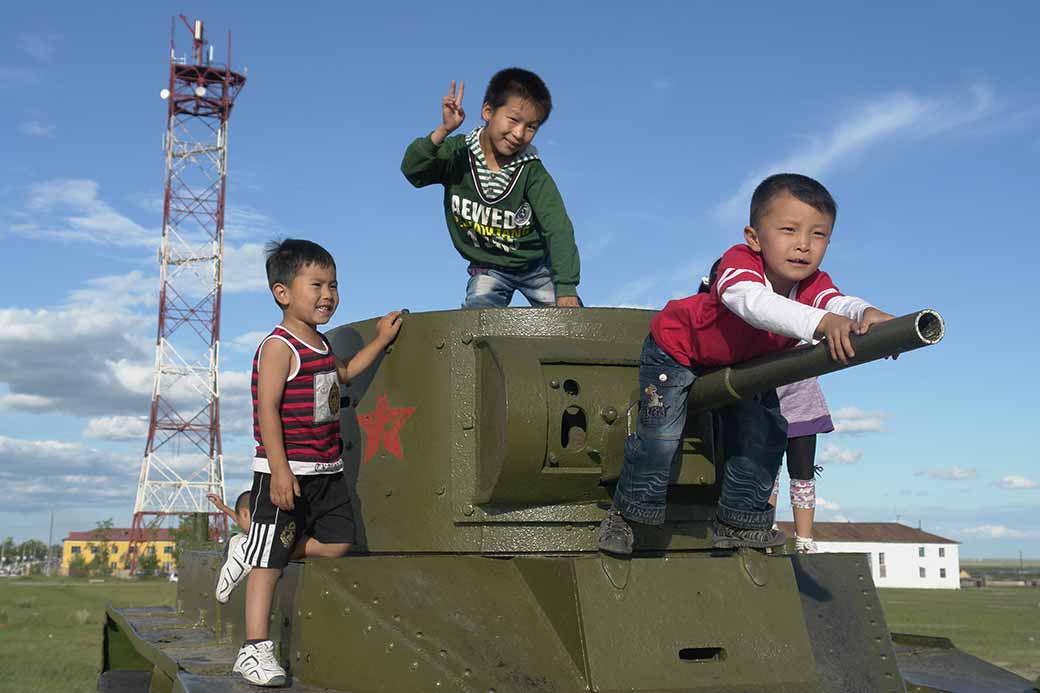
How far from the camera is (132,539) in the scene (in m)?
47.9

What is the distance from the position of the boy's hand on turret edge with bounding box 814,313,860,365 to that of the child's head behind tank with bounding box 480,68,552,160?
244cm

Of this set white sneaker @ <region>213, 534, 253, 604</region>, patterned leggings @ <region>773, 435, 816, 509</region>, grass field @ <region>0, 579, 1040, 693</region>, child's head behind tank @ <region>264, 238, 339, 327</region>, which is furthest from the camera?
grass field @ <region>0, 579, 1040, 693</region>

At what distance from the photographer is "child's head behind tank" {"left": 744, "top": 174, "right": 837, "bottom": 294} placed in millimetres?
3500

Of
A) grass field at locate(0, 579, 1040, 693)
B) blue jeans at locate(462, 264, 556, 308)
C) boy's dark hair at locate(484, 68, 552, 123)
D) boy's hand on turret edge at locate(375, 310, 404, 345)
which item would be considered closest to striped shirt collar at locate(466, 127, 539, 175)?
boy's dark hair at locate(484, 68, 552, 123)

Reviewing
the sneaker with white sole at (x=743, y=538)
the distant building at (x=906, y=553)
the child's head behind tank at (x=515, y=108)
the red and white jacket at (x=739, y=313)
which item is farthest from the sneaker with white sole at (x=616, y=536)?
the distant building at (x=906, y=553)

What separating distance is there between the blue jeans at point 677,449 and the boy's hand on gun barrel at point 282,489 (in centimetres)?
123

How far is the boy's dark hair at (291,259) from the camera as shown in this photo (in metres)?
4.38

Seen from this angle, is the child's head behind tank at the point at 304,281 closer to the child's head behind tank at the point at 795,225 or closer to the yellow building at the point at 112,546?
the child's head behind tank at the point at 795,225

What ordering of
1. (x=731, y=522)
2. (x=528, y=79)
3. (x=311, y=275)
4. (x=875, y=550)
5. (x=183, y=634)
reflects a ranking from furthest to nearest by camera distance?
(x=875, y=550), (x=183, y=634), (x=528, y=79), (x=311, y=275), (x=731, y=522)

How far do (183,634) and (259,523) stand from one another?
88.5 inches

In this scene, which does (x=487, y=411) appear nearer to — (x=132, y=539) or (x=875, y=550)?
(x=132, y=539)

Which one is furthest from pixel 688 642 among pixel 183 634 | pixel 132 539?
pixel 132 539

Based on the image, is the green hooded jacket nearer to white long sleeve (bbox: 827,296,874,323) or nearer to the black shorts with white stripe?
the black shorts with white stripe

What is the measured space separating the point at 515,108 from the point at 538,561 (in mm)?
2311
